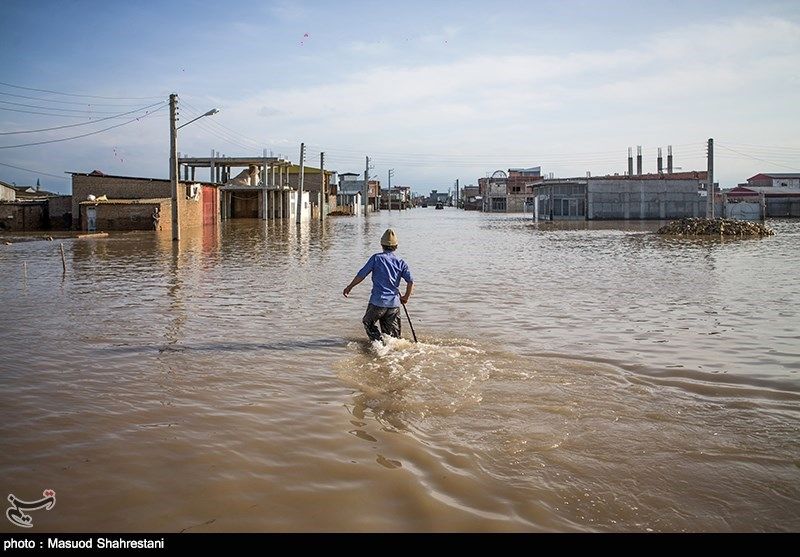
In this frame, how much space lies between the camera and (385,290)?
868 centimetres

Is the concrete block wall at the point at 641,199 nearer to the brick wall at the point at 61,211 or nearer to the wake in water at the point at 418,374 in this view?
the brick wall at the point at 61,211

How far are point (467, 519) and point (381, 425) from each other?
5.84 ft

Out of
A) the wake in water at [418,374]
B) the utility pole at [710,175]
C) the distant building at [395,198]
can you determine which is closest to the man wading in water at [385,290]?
the wake in water at [418,374]

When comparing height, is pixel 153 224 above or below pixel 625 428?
above

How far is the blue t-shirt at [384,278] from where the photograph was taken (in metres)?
8.66

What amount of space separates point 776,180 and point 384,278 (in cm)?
9833

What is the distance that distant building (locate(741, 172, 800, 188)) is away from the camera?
3504 inches

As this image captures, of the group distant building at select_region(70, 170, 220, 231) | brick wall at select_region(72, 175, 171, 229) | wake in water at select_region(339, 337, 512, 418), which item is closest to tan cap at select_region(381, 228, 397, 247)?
wake in water at select_region(339, 337, 512, 418)

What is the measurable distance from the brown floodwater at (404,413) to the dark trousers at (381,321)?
226 millimetres

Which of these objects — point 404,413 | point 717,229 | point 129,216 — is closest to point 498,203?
point 717,229

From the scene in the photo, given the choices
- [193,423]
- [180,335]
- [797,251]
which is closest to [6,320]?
[180,335]

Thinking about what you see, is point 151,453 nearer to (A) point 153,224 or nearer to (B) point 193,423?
(B) point 193,423

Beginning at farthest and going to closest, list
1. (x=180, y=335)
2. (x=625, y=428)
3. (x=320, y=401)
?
(x=180, y=335) → (x=320, y=401) → (x=625, y=428)

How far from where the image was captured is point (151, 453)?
16.2 ft
